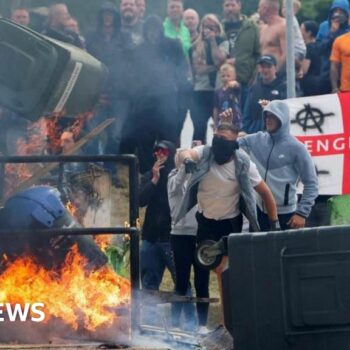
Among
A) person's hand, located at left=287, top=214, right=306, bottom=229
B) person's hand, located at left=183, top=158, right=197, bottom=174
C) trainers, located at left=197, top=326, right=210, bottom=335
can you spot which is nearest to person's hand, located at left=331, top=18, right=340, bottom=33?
person's hand, located at left=287, top=214, right=306, bottom=229

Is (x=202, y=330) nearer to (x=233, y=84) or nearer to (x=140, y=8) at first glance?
(x=233, y=84)

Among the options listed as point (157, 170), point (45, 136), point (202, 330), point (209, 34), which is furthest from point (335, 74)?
point (202, 330)

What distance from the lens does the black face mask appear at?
10695 mm

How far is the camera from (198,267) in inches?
424

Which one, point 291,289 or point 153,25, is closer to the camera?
point 291,289

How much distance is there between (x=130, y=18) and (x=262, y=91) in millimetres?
1645

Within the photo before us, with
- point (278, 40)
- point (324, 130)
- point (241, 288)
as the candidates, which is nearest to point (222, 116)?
point (324, 130)

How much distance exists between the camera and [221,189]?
1083 centimetres

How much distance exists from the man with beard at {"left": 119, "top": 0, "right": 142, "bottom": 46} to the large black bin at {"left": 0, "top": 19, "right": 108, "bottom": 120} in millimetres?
4015

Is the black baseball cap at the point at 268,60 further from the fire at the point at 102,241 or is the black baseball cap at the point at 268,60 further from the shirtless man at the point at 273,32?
the fire at the point at 102,241

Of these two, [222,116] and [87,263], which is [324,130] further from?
[87,263]

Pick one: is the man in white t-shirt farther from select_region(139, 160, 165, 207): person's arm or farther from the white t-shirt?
select_region(139, 160, 165, 207): person's arm

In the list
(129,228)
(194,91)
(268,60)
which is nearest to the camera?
(129,228)

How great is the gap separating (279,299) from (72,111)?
3.56 m
